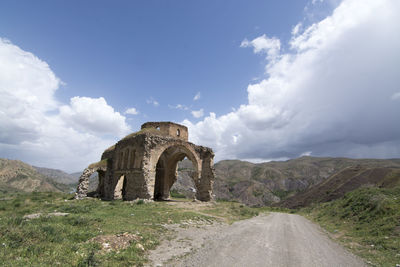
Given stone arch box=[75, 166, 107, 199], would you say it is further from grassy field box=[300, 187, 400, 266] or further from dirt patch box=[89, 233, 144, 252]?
grassy field box=[300, 187, 400, 266]

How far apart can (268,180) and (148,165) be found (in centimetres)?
11312

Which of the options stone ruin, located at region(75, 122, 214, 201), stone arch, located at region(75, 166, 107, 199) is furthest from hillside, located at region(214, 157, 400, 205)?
stone arch, located at region(75, 166, 107, 199)

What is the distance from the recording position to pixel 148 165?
20328 millimetres

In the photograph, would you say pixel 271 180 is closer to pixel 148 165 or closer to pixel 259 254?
pixel 148 165

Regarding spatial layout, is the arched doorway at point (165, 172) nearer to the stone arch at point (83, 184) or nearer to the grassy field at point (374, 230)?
the stone arch at point (83, 184)

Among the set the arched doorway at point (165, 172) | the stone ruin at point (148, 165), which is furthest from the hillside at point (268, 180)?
the stone ruin at point (148, 165)

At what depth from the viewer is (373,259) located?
6.93 m

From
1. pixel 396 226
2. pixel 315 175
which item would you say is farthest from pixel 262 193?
pixel 396 226

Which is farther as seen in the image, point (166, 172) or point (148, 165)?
point (166, 172)

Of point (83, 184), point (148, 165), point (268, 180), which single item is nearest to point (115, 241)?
point (148, 165)

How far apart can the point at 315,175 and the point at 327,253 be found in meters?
133

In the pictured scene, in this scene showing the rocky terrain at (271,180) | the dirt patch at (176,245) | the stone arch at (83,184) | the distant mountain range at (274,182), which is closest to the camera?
the dirt patch at (176,245)

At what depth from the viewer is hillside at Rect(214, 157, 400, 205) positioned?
87963mm

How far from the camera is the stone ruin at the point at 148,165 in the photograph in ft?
67.3
